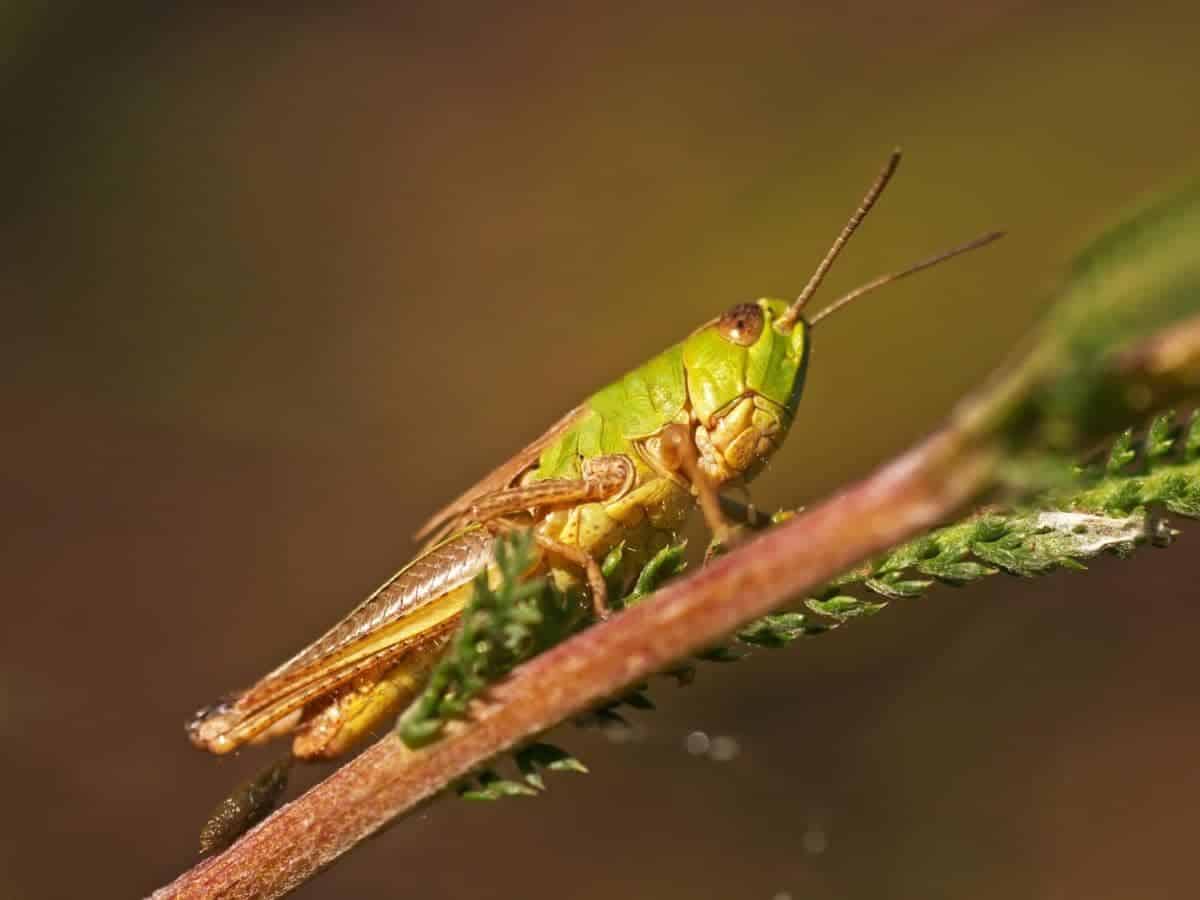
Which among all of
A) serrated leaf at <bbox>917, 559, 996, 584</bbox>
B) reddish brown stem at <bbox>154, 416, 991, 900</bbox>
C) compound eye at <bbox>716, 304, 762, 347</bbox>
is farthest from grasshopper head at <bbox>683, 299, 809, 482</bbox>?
reddish brown stem at <bbox>154, 416, 991, 900</bbox>

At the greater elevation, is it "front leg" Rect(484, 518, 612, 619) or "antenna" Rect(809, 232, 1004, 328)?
"antenna" Rect(809, 232, 1004, 328)

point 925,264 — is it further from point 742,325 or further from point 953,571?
point 953,571

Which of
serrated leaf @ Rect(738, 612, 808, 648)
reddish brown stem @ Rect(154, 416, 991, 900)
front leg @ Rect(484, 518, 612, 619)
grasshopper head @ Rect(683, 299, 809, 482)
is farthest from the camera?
grasshopper head @ Rect(683, 299, 809, 482)

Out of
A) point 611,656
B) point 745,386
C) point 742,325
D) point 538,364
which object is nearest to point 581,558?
point 745,386

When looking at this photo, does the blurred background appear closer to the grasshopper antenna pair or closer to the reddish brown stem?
the grasshopper antenna pair

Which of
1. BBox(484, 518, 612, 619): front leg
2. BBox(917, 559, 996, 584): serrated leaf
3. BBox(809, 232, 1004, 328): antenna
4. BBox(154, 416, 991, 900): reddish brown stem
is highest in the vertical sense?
BBox(809, 232, 1004, 328): antenna

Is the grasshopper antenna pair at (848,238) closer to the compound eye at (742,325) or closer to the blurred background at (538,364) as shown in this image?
the compound eye at (742,325)

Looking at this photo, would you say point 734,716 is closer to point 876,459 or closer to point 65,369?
point 876,459
